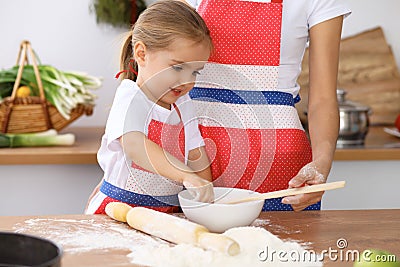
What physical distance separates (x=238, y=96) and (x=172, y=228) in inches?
22.0

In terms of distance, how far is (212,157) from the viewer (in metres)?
1.67

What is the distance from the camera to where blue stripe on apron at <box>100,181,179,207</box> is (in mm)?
1561

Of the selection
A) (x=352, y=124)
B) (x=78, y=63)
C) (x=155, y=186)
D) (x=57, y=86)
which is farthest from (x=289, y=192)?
(x=78, y=63)

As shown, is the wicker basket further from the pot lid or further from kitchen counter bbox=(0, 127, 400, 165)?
the pot lid

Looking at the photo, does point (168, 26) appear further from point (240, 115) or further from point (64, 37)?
point (64, 37)

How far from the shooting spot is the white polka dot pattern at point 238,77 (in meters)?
1.70

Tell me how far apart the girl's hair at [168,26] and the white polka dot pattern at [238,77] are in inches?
6.2

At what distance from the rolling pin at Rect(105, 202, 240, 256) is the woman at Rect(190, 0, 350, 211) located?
365mm

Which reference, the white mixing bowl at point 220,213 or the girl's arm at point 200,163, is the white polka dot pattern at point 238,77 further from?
the white mixing bowl at point 220,213

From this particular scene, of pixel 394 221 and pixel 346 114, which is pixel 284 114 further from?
pixel 346 114

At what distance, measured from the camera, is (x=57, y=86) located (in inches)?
98.0

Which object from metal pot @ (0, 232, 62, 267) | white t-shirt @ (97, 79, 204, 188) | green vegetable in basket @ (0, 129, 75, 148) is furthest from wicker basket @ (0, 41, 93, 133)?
metal pot @ (0, 232, 62, 267)

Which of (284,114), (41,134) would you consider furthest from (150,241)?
(41,134)

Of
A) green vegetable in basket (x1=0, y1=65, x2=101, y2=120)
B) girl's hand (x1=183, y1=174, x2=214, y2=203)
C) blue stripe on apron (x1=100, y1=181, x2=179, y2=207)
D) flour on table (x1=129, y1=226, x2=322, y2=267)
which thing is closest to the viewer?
flour on table (x1=129, y1=226, x2=322, y2=267)
